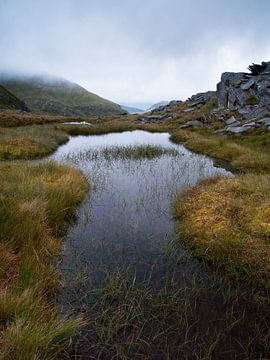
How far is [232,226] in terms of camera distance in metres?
8.27

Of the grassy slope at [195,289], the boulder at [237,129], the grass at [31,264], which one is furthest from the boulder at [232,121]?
the grass at [31,264]

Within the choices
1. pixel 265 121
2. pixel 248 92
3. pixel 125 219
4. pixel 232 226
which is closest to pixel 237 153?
pixel 265 121

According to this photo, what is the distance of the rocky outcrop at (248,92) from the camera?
101 feet

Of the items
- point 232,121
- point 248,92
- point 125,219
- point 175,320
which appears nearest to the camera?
point 175,320

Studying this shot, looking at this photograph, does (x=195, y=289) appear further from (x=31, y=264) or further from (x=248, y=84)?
(x=248, y=84)

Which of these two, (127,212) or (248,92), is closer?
(127,212)

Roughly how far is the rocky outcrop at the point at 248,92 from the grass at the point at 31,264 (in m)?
26.2

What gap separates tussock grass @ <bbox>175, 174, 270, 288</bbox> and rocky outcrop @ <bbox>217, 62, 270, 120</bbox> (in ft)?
69.4

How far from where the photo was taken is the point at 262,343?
15.4 feet

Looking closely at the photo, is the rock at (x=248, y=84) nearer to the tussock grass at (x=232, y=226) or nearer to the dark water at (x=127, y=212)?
the dark water at (x=127, y=212)

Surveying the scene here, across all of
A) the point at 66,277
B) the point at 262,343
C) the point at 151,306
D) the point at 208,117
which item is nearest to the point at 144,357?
the point at 151,306

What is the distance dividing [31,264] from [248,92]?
3711cm

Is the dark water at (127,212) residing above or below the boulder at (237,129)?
below

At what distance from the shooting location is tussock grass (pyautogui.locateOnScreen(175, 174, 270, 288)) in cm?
689
